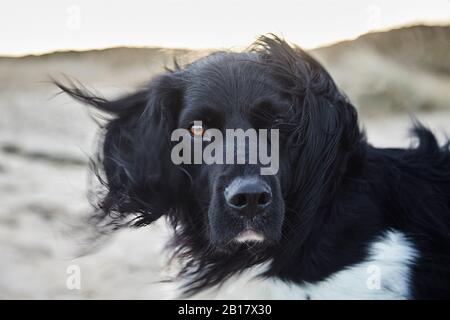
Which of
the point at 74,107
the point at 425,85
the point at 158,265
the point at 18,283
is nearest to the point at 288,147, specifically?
the point at 158,265

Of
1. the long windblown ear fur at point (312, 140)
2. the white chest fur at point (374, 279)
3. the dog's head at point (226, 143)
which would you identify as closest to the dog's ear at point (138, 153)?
the dog's head at point (226, 143)

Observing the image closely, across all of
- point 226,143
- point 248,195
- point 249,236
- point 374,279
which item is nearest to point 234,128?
point 226,143

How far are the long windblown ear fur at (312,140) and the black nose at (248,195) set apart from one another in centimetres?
36

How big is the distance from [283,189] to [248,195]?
1.24 feet

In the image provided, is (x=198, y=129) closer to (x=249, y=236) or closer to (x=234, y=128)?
(x=234, y=128)

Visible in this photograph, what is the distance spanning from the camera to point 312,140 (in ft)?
11.0

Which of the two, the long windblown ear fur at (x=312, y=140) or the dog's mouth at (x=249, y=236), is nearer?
the dog's mouth at (x=249, y=236)

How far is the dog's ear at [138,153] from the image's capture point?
338cm

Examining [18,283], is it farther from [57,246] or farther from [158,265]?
[158,265]

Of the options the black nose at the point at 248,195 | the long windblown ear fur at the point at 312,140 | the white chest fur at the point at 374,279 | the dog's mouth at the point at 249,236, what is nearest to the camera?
the black nose at the point at 248,195

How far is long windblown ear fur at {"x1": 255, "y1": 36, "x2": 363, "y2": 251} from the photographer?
3.31 metres

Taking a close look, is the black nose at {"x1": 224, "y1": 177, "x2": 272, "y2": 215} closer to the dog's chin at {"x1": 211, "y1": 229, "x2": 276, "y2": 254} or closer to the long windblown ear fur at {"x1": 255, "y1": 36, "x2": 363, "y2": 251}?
the dog's chin at {"x1": 211, "y1": 229, "x2": 276, "y2": 254}

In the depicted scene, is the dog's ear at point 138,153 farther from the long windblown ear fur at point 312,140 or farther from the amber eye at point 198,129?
the long windblown ear fur at point 312,140

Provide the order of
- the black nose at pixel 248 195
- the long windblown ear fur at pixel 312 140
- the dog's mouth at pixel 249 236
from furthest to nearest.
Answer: the long windblown ear fur at pixel 312 140, the dog's mouth at pixel 249 236, the black nose at pixel 248 195
